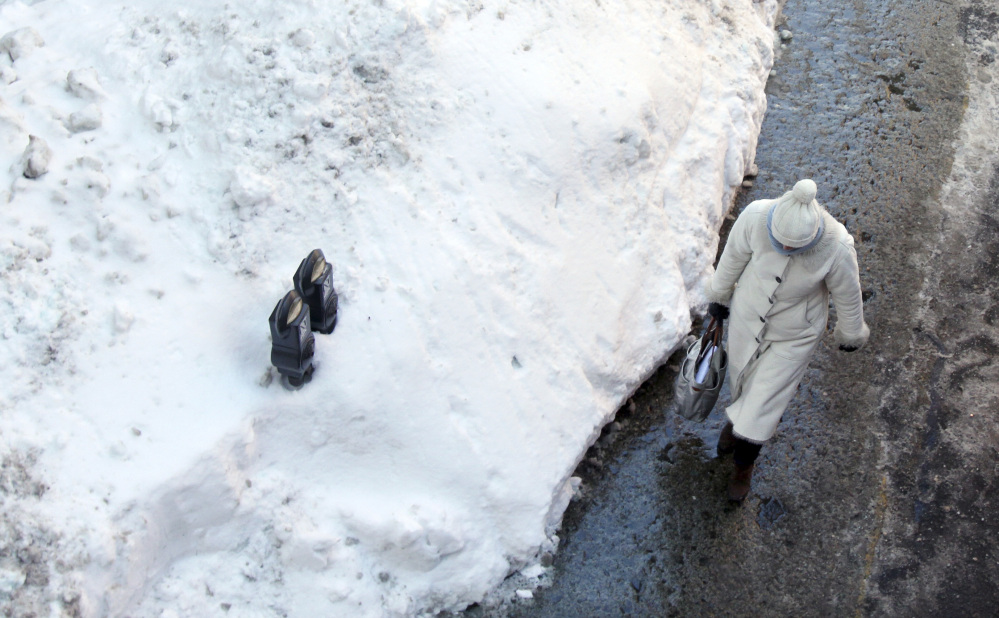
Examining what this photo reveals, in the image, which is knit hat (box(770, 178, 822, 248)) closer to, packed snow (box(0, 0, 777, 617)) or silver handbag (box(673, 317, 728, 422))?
silver handbag (box(673, 317, 728, 422))

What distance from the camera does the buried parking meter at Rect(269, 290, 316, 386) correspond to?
371cm

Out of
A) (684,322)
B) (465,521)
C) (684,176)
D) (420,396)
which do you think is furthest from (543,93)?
(465,521)

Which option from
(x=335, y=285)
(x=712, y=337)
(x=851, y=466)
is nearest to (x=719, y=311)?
(x=712, y=337)

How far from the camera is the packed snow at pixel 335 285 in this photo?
12.1 ft


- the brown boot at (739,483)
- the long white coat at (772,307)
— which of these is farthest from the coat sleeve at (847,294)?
the brown boot at (739,483)

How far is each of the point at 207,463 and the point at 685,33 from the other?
390cm

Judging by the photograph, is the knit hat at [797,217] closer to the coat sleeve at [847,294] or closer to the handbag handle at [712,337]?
the coat sleeve at [847,294]

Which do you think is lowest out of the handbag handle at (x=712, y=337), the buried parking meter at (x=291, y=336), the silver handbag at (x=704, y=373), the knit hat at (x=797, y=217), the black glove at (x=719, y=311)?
the silver handbag at (x=704, y=373)

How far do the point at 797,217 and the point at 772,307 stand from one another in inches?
20.5

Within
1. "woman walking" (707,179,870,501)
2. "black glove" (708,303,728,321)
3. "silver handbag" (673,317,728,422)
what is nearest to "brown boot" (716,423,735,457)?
"woman walking" (707,179,870,501)

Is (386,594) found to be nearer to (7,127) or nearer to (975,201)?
(7,127)

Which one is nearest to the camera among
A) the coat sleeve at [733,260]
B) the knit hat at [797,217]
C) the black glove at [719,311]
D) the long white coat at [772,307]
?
the knit hat at [797,217]

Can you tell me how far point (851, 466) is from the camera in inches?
182

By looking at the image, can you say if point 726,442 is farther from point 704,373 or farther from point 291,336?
point 291,336
